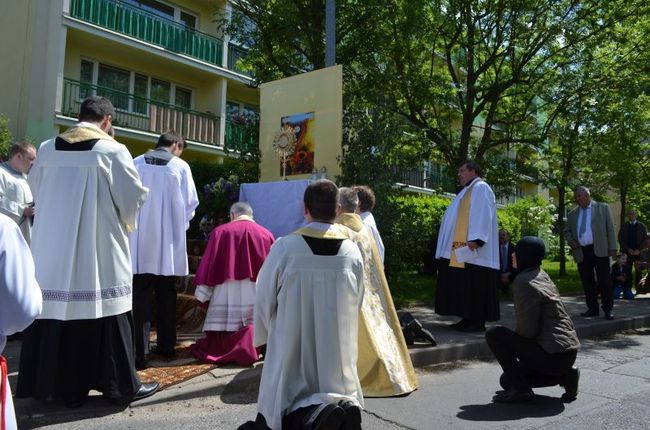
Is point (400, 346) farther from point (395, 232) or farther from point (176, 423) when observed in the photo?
point (395, 232)

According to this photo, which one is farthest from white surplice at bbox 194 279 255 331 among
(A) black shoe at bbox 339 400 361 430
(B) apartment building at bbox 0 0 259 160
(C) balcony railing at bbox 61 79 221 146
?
(C) balcony railing at bbox 61 79 221 146

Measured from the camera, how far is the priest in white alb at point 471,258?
7.08 metres

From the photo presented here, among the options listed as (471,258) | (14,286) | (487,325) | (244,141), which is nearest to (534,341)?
(471,258)

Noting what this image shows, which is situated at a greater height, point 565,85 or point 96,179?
point 565,85

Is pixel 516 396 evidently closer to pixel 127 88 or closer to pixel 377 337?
pixel 377 337

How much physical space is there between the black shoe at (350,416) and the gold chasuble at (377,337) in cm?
141

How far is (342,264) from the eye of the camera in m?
3.42

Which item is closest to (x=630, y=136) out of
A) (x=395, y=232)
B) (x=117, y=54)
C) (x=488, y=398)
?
(x=395, y=232)

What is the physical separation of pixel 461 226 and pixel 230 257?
3.39 meters

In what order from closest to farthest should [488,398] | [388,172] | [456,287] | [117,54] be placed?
1. [488,398]
2. [456,287]
3. [388,172]
4. [117,54]

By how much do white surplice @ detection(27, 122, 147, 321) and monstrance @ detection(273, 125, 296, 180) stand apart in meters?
4.05

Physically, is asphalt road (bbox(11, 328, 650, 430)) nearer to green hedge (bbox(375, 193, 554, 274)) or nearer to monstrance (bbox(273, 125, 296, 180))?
green hedge (bbox(375, 193, 554, 274))

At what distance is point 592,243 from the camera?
866cm

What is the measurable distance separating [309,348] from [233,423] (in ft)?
3.89
